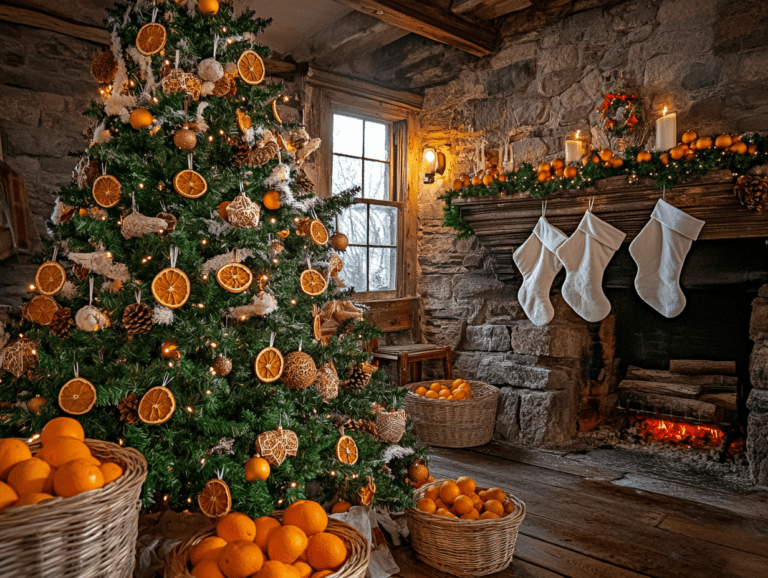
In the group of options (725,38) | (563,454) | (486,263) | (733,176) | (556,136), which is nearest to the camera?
(733,176)

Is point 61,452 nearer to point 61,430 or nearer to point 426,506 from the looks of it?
point 61,430

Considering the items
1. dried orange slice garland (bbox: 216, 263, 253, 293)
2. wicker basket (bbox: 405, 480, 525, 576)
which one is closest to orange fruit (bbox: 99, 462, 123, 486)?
dried orange slice garland (bbox: 216, 263, 253, 293)

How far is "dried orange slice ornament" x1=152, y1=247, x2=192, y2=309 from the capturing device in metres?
1.64

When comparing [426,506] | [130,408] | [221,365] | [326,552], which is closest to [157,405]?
[130,408]

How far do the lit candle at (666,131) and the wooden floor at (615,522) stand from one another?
1.76 m

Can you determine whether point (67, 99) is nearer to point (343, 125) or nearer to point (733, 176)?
point (343, 125)

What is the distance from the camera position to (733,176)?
272 centimetres

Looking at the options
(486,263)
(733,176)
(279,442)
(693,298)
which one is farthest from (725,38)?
(279,442)

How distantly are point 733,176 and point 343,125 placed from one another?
2558mm

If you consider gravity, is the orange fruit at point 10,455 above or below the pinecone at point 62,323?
below

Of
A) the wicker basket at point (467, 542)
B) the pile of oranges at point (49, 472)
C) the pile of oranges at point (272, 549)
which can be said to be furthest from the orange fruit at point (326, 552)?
the wicker basket at point (467, 542)

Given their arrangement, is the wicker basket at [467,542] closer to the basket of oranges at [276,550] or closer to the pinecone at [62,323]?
the basket of oranges at [276,550]

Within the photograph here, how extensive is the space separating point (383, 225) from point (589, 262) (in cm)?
167

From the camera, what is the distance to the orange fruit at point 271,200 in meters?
1.91
